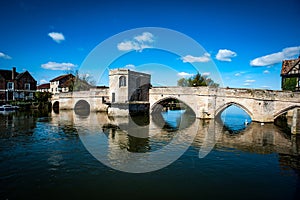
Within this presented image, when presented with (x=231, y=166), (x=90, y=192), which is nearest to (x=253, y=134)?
(x=231, y=166)

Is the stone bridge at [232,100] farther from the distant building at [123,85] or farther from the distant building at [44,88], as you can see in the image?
the distant building at [44,88]

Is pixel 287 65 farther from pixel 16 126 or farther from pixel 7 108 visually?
pixel 7 108

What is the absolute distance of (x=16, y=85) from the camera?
159ft

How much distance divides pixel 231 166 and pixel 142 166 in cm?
489

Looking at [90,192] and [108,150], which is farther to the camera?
[108,150]

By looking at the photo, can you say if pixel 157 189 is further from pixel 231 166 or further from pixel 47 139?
pixel 47 139

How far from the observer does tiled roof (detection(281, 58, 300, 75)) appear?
35.4 meters

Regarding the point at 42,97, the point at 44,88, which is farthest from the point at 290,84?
the point at 44,88

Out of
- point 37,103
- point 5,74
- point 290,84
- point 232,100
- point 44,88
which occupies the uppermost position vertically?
point 5,74

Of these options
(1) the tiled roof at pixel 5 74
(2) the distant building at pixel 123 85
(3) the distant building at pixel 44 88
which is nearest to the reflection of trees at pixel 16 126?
(2) the distant building at pixel 123 85

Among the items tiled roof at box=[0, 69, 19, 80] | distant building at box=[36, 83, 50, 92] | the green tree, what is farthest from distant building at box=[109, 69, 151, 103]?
distant building at box=[36, 83, 50, 92]

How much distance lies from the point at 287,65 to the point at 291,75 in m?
2.92

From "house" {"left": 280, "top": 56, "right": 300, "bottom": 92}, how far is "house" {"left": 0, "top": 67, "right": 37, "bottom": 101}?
200ft

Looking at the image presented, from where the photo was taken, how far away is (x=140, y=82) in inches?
1331
